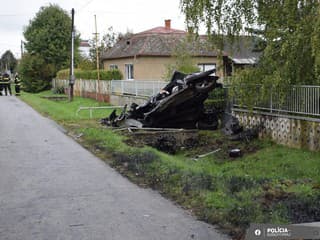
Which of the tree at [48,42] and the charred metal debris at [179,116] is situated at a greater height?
the tree at [48,42]

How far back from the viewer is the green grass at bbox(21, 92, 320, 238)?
19.6 feet

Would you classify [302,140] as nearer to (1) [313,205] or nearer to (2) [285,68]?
(2) [285,68]

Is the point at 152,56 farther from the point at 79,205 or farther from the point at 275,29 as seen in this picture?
the point at 79,205

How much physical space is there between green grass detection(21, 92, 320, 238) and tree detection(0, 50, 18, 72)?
110 metres

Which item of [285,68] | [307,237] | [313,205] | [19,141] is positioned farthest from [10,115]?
[307,237]

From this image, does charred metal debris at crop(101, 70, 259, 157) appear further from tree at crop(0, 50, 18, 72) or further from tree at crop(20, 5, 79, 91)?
tree at crop(0, 50, 18, 72)

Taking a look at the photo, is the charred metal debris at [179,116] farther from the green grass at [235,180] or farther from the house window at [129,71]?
the house window at [129,71]

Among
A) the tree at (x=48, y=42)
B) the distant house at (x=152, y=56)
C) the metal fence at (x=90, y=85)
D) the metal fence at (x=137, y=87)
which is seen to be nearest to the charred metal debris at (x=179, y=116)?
the metal fence at (x=137, y=87)

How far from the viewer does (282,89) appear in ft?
28.4

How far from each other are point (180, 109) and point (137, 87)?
7.95m

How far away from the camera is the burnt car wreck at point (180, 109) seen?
49.7ft

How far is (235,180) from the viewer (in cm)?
773

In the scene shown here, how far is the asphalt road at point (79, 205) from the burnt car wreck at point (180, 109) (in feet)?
15.0

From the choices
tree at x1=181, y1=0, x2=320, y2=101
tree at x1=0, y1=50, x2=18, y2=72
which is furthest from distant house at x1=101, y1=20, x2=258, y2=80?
tree at x1=0, y1=50, x2=18, y2=72
